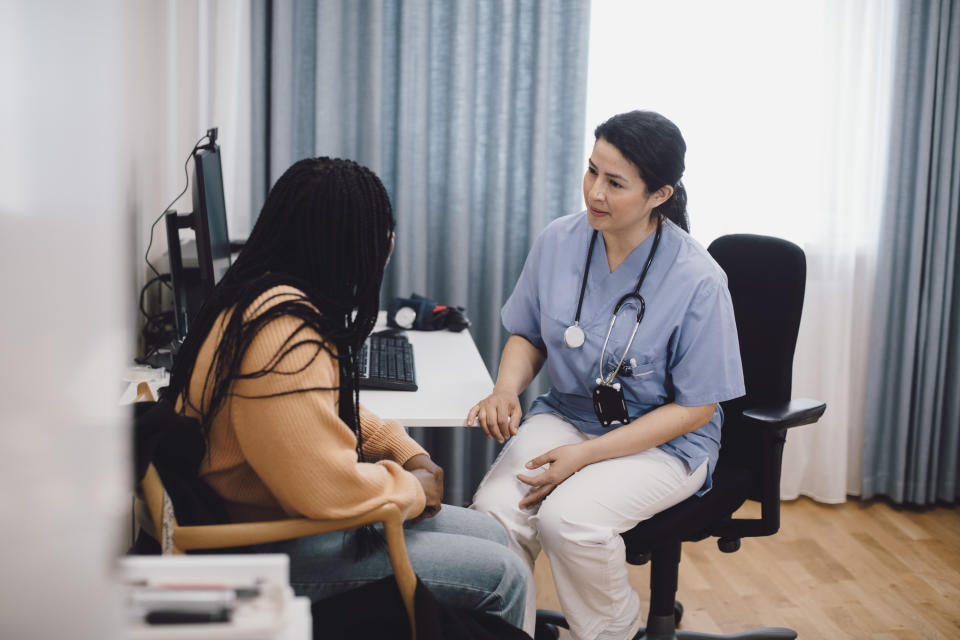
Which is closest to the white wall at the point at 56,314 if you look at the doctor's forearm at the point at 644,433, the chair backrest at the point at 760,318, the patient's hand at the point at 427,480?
the patient's hand at the point at 427,480

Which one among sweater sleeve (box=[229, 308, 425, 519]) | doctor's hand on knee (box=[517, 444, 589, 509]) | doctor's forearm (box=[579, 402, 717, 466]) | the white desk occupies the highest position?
sweater sleeve (box=[229, 308, 425, 519])

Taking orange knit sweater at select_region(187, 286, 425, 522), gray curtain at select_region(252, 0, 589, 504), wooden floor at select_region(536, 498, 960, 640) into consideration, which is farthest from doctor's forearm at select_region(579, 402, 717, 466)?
gray curtain at select_region(252, 0, 589, 504)

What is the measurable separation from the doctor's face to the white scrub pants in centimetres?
46

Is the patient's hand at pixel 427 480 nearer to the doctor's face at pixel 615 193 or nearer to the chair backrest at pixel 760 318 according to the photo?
the doctor's face at pixel 615 193

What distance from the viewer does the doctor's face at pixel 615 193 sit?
64.7 inches

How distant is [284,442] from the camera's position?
1.04 meters

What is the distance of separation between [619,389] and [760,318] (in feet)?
1.26

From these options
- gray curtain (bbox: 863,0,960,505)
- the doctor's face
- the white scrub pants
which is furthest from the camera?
gray curtain (bbox: 863,0,960,505)

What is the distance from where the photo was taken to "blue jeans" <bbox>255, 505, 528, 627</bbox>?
1197 millimetres

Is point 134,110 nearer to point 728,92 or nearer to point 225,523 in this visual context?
point 225,523

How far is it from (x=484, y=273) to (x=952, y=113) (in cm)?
155

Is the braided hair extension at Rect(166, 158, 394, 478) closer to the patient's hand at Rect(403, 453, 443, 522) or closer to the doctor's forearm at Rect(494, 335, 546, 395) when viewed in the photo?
the patient's hand at Rect(403, 453, 443, 522)

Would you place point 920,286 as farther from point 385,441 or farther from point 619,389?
point 385,441

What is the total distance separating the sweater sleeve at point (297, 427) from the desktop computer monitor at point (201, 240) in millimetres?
527
